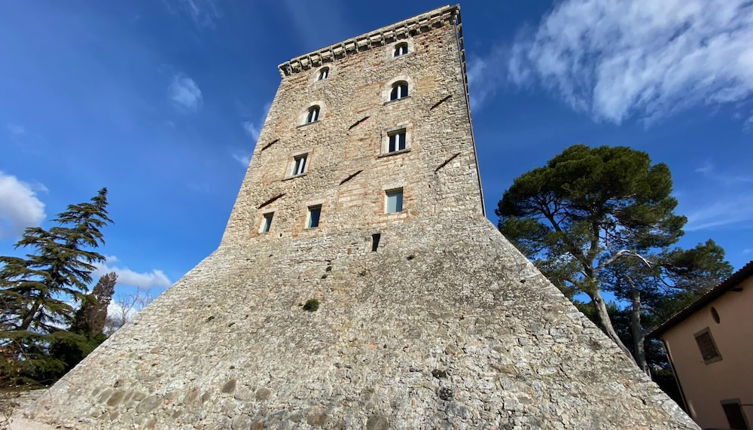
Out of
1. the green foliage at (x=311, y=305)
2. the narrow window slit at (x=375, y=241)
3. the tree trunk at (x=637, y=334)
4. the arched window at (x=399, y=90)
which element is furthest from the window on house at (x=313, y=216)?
the tree trunk at (x=637, y=334)

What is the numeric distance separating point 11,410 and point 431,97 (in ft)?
44.2

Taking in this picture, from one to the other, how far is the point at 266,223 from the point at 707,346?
47.3 ft

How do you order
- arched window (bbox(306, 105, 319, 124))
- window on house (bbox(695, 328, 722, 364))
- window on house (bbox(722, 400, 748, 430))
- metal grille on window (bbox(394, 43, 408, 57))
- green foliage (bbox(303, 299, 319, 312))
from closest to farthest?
green foliage (bbox(303, 299, 319, 312)) → window on house (bbox(722, 400, 748, 430)) → window on house (bbox(695, 328, 722, 364)) → arched window (bbox(306, 105, 319, 124)) → metal grille on window (bbox(394, 43, 408, 57))

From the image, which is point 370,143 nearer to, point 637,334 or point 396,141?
point 396,141

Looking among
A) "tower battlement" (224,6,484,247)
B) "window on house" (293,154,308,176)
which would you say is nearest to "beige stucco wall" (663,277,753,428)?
"tower battlement" (224,6,484,247)

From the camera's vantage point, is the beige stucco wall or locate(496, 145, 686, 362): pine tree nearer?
the beige stucco wall

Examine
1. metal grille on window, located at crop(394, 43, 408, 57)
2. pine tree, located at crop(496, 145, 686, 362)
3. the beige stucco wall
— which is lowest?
the beige stucco wall

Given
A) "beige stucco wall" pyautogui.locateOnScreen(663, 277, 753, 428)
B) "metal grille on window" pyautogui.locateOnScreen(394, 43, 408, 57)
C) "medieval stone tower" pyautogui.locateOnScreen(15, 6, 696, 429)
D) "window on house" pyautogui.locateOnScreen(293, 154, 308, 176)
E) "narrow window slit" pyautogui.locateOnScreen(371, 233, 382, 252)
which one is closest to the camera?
"medieval stone tower" pyautogui.locateOnScreen(15, 6, 696, 429)

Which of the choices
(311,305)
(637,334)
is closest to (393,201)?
(311,305)

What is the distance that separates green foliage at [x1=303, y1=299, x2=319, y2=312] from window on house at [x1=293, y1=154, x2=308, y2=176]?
18.7 feet

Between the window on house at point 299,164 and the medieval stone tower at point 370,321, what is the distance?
94 millimetres

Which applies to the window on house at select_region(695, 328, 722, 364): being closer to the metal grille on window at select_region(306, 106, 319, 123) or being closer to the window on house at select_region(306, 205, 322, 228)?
the window on house at select_region(306, 205, 322, 228)

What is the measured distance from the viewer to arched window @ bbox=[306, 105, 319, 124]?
1357 centimetres

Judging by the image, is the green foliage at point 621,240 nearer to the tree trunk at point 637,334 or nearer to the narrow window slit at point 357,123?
the tree trunk at point 637,334
